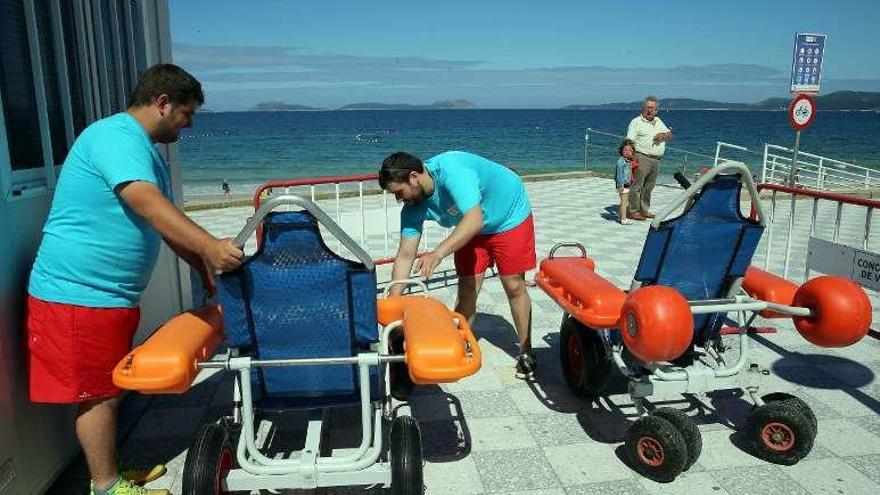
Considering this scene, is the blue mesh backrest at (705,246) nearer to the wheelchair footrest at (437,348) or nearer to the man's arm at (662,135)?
the wheelchair footrest at (437,348)

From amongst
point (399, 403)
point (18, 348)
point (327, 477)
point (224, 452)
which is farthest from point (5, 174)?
point (399, 403)

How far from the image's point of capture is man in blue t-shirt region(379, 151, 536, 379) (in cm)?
337

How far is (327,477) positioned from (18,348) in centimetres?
141

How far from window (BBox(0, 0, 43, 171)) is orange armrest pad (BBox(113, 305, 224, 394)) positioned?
1.02 metres

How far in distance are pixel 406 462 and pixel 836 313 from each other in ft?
7.00

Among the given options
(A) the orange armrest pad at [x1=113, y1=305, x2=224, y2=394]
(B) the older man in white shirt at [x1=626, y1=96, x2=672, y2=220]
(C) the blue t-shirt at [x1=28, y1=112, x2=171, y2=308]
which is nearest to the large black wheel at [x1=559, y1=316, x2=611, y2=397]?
(A) the orange armrest pad at [x1=113, y1=305, x2=224, y2=394]

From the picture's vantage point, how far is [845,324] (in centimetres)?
285

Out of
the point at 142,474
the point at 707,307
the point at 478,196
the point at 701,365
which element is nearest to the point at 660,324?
the point at 707,307

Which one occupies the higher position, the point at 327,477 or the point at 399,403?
the point at 327,477

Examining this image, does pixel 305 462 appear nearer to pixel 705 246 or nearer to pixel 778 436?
pixel 705 246

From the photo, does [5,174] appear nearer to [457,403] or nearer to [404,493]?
[404,493]

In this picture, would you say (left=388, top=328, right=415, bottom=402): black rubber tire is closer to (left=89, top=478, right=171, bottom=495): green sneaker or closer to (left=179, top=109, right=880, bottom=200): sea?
(left=89, top=478, right=171, bottom=495): green sneaker

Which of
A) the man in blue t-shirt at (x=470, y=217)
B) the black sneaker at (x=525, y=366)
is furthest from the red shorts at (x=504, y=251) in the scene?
the black sneaker at (x=525, y=366)

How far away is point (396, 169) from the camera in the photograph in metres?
3.28
